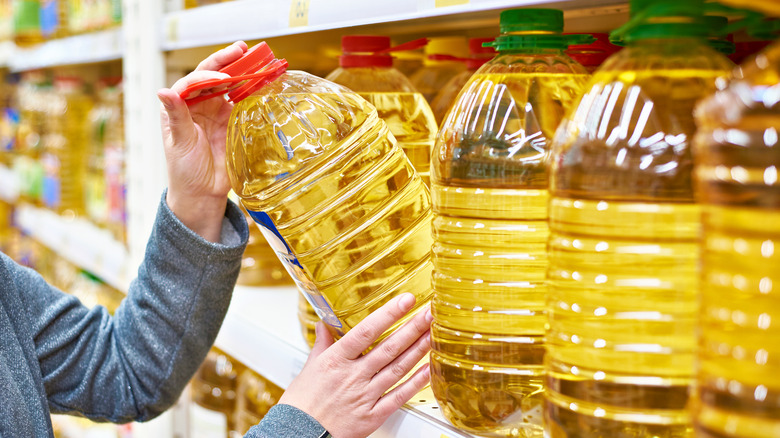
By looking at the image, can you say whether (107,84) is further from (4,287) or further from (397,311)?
(397,311)

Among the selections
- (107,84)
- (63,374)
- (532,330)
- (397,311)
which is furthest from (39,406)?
(107,84)

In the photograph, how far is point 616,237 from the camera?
0.58 metres

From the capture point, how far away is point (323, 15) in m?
0.95

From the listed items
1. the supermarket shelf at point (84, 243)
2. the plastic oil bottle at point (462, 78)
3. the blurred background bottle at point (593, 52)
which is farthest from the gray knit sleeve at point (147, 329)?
the blurred background bottle at point (593, 52)

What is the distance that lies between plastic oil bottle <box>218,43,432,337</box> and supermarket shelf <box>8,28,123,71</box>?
92 cm

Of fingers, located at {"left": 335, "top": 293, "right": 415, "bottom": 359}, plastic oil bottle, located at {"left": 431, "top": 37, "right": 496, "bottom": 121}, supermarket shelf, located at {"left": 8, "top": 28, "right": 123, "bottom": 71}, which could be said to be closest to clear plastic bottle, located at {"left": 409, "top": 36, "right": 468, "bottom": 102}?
plastic oil bottle, located at {"left": 431, "top": 37, "right": 496, "bottom": 121}

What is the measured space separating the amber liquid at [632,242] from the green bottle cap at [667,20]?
0.01 metres

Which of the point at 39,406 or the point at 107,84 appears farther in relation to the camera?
the point at 107,84

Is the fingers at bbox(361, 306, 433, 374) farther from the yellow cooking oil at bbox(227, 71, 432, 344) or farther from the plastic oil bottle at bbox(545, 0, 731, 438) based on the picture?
the plastic oil bottle at bbox(545, 0, 731, 438)

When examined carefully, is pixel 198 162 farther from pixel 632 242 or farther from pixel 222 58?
pixel 632 242

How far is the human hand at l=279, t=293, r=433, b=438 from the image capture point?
2.76 feet

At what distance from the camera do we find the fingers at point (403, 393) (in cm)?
85

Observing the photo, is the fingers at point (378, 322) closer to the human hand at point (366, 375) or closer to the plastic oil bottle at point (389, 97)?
the human hand at point (366, 375)

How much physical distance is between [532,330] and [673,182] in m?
0.24
